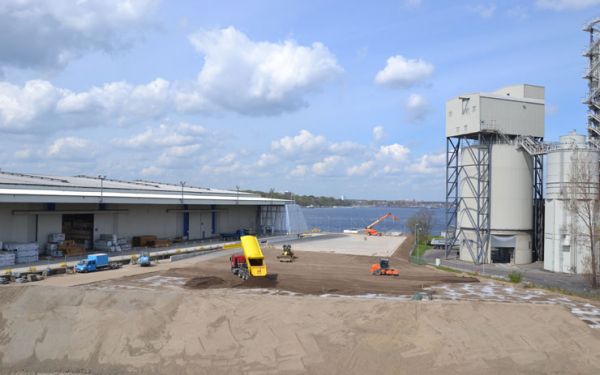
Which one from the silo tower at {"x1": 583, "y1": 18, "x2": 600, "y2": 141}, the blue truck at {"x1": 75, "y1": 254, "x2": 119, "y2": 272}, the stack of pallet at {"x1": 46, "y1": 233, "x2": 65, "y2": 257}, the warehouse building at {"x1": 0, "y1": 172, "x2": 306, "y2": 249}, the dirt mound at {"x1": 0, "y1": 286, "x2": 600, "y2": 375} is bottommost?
the dirt mound at {"x1": 0, "y1": 286, "x2": 600, "y2": 375}

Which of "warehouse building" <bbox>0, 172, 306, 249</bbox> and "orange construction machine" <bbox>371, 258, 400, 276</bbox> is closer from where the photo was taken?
"orange construction machine" <bbox>371, 258, 400, 276</bbox>

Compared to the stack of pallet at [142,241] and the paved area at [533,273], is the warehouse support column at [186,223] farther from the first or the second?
the paved area at [533,273]

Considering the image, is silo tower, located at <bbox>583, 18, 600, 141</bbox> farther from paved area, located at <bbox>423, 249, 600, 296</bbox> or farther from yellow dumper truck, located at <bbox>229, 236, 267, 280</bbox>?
yellow dumper truck, located at <bbox>229, 236, 267, 280</bbox>

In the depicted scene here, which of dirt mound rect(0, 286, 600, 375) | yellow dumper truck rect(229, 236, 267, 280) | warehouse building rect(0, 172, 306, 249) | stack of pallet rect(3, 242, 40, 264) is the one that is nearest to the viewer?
dirt mound rect(0, 286, 600, 375)

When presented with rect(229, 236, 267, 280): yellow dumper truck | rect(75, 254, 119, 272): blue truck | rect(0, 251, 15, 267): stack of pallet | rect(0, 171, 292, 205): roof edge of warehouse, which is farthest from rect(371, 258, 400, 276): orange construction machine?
rect(0, 251, 15, 267): stack of pallet

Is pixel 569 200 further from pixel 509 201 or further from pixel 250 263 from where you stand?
pixel 250 263

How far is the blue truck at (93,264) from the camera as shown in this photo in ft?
122

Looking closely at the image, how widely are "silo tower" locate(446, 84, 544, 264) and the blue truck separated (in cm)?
3409

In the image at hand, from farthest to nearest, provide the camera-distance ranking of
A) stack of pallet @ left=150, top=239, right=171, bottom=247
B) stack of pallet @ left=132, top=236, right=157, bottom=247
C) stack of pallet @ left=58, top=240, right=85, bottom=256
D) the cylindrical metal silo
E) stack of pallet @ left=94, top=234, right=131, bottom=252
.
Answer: stack of pallet @ left=150, top=239, right=171, bottom=247, stack of pallet @ left=132, top=236, right=157, bottom=247, the cylindrical metal silo, stack of pallet @ left=94, top=234, right=131, bottom=252, stack of pallet @ left=58, top=240, right=85, bottom=256

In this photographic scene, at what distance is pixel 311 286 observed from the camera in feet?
110

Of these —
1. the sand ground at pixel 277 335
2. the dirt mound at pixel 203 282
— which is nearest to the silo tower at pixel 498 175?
the sand ground at pixel 277 335

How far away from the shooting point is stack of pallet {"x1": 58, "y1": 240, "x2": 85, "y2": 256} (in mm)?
43366

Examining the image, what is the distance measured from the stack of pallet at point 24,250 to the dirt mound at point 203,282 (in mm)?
14501

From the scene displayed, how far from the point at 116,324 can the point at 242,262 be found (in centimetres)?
1539
